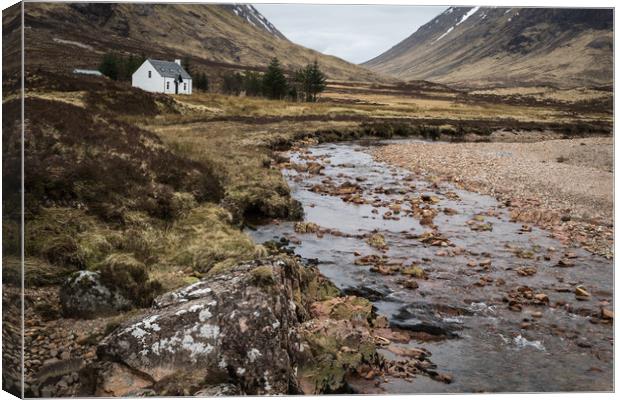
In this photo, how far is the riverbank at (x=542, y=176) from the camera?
12.7 meters

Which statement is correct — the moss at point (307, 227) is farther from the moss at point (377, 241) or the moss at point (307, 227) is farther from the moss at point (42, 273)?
the moss at point (42, 273)

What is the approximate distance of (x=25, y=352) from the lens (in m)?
6.82

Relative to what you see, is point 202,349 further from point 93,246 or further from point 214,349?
point 93,246

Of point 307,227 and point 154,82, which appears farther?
point 154,82

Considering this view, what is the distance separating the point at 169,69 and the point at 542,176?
3354cm

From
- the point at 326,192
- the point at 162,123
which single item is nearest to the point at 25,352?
the point at 326,192

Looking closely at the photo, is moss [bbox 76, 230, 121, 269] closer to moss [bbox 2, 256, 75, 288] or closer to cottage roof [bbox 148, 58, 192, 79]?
moss [bbox 2, 256, 75, 288]

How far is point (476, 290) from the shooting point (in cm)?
1045

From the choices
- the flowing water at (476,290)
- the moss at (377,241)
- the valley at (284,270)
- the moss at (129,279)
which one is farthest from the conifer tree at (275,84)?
the moss at (129,279)

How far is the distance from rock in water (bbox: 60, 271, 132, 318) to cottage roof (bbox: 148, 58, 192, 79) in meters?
33.3

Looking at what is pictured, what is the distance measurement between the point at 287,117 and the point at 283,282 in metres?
19.3

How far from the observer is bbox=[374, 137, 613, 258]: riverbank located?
12.7 m

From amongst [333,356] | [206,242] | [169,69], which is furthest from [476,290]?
[169,69]

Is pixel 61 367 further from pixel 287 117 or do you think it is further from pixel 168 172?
pixel 287 117
